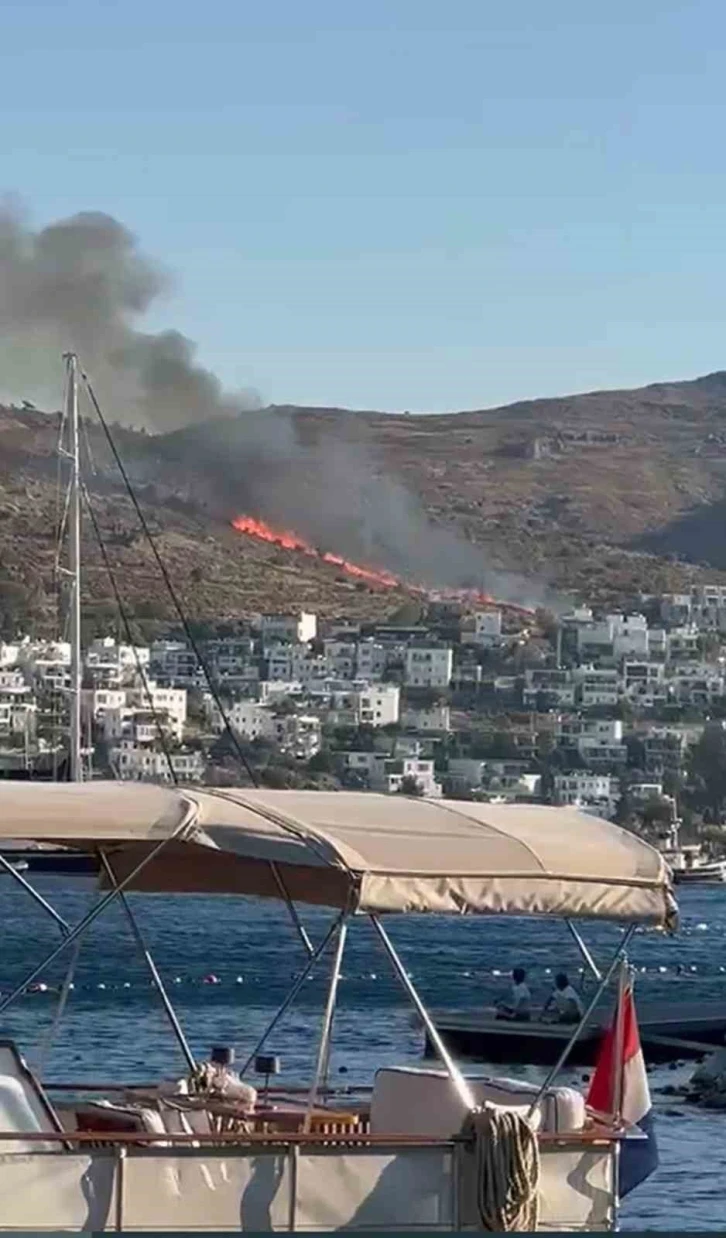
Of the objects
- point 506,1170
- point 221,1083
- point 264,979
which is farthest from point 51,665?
point 506,1170

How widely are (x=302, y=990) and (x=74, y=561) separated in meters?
16.7

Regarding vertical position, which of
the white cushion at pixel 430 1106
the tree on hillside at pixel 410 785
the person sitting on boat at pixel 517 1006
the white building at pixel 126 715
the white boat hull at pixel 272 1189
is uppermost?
the white cushion at pixel 430 1106

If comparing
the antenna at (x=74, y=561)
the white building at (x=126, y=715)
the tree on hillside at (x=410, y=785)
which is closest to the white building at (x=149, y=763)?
the white building at (x=126, y=715)

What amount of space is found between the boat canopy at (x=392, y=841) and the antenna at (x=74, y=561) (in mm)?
30818

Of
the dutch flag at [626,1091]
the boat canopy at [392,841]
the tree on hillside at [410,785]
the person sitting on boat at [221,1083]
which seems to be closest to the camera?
the boat canopy at [392,841]

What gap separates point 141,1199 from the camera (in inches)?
554

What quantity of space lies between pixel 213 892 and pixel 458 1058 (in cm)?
3046

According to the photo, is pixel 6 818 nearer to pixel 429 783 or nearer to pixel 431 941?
pixel 431 941

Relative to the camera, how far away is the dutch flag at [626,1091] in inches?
650

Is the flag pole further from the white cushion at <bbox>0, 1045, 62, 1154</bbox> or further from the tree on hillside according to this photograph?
the tree on hillside

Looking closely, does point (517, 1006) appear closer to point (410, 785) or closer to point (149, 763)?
point (149, 763)

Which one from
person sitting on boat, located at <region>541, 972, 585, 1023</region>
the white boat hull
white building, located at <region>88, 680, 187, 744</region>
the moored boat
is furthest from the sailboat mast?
white building, located at <region>88, 680, 187, 744</region>

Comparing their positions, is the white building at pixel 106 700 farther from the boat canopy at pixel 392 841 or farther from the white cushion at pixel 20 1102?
the white cushion at pixel 20 1102

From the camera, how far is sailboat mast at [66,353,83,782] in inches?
1895
